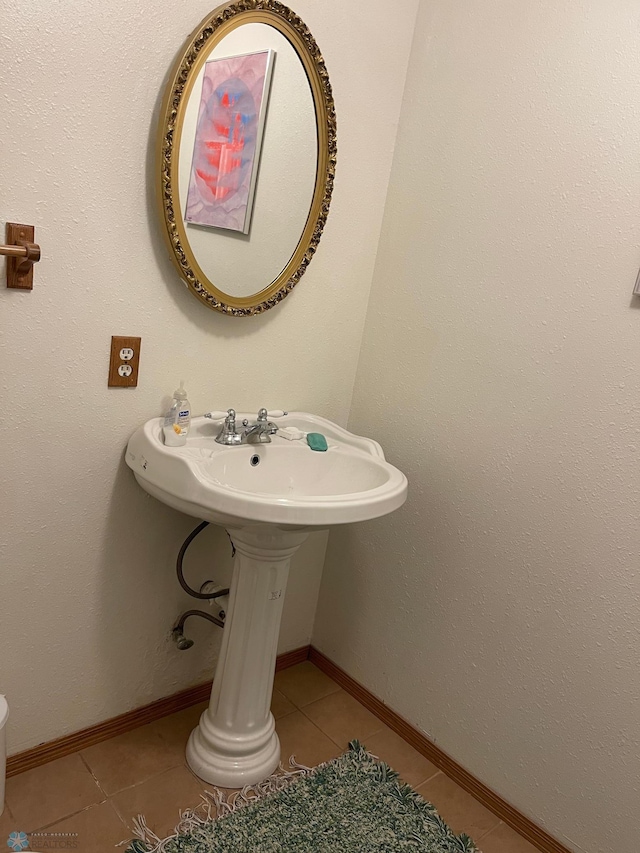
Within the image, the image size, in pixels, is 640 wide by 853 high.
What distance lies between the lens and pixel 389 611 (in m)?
1.97

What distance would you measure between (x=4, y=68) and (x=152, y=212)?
1.24 feet

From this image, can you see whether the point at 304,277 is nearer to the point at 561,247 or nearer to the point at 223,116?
the point at 223,116

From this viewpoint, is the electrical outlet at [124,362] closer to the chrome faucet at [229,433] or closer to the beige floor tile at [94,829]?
the chrome faucet at [229,433]

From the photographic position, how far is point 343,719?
6.48 feet

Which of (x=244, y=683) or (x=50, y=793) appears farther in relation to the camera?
(x=244, y=683)

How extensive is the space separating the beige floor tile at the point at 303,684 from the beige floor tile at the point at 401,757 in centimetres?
22

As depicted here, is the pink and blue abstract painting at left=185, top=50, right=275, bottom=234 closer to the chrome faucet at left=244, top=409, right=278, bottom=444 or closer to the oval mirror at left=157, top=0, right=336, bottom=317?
the oval mirror at left=157, top=0, right=336, bottom=317

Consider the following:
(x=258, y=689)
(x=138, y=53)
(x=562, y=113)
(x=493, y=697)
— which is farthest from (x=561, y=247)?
(x=258, y=689)

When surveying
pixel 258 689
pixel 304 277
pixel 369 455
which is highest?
pixel 304 277

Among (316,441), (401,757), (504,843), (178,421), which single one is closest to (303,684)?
(401,757)

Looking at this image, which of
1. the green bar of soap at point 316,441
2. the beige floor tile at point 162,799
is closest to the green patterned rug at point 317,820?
the beige floor tile at point 162,799

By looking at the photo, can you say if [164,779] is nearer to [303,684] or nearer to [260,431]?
[303,684]

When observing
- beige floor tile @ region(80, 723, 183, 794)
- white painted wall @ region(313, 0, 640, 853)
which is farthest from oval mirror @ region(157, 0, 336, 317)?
beige floor tile @ region(80, 723, 183, 794)

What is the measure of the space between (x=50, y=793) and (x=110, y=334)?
1.07 meters
